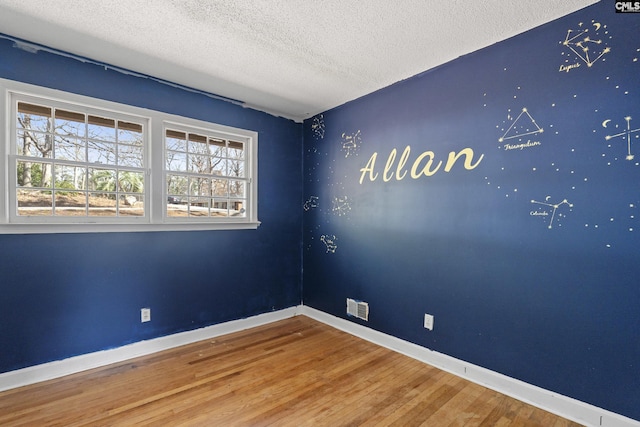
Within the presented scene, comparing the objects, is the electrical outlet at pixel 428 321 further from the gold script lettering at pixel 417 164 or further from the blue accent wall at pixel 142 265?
the blue accent wall at pixel 142 265

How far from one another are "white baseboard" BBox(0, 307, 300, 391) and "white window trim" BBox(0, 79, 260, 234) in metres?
1.02

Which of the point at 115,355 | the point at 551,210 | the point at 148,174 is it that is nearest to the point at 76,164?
the point at 148,174

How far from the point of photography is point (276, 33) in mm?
2213

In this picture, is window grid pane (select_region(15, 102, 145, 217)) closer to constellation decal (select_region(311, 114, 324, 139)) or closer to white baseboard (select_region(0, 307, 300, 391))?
white baseboard (select_region(0, 307, 300, 391))

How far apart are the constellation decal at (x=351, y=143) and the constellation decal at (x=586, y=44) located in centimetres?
178

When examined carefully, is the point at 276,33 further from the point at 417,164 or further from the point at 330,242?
the point at 330,242

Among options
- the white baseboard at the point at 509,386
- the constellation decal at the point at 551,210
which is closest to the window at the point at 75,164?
the white baseboard at the point at 509,386

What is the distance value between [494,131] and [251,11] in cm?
190

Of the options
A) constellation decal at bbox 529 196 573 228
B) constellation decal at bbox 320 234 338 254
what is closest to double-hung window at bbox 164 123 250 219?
constellation decal at bbox 320 234 338 254

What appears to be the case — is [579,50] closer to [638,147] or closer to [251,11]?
[638,147]

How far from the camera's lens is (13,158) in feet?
7.54

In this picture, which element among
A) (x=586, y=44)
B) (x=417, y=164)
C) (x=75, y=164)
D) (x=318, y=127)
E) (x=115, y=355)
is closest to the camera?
(x=586, y=44)

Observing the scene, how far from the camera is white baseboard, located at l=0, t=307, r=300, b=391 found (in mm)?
2285

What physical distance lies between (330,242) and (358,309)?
0.82 metres
